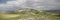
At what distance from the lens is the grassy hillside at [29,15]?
4.65 ft

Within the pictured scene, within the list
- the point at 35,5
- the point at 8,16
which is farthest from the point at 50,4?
the point at 8,16

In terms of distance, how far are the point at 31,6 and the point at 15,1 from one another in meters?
0.20

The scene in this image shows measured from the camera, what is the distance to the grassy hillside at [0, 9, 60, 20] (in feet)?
4.65

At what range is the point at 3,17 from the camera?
4.64 ft

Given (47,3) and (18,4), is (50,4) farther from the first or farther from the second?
(18,4)

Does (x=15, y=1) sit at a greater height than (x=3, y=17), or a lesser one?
greater

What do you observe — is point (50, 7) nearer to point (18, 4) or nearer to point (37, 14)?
point (37, 14)

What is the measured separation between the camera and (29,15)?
1.45 metres

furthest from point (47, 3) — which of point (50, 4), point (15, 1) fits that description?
point (15, 1)

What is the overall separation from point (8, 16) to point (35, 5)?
0.35 m

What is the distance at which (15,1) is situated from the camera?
1.42m

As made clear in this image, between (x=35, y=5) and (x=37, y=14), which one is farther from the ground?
(x=35, y=5)

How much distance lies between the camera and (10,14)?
1.43 m

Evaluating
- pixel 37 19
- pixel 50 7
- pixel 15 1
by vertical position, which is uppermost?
pixel 15 1
